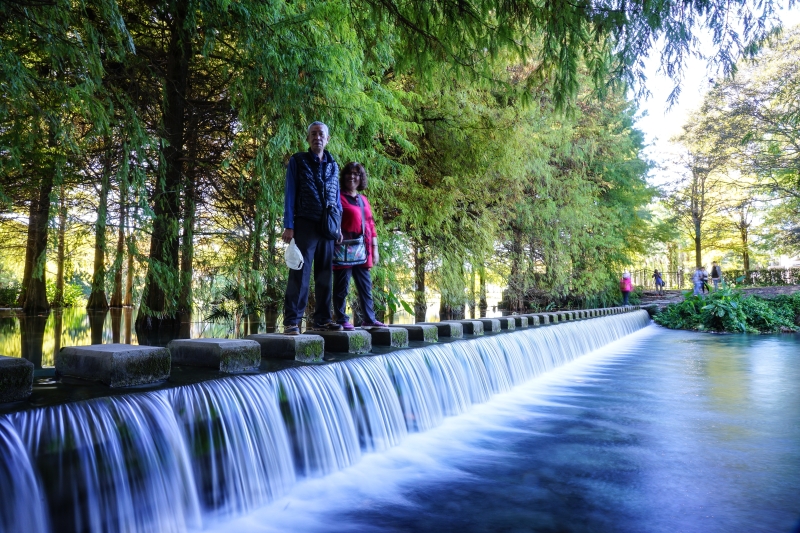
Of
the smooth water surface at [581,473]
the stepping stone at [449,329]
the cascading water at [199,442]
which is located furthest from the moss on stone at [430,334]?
the cascading water at [199,442]

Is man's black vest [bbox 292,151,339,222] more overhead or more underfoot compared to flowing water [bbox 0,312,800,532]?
more overhead

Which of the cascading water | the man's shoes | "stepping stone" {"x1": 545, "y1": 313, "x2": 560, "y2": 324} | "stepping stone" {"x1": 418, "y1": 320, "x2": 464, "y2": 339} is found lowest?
the cascading water

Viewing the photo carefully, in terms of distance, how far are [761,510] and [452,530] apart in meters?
1.70

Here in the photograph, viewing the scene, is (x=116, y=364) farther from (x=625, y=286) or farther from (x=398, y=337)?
(x=625, y=286)

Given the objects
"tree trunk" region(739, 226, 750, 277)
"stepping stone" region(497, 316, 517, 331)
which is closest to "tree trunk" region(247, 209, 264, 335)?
"stepping stone" region(497, 316, 517, 331)

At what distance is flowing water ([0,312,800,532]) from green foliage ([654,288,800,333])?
11.8 meters

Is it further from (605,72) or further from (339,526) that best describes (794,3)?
(339,526)

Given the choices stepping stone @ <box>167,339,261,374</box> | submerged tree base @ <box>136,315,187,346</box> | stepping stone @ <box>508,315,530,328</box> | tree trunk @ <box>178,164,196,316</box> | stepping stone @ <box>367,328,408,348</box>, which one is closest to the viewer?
stepping stone @ <box>167,339,261,374</box>

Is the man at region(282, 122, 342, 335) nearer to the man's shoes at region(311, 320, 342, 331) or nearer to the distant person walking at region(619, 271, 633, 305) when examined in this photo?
the man's shoes at region(311, 320, 342, 331)

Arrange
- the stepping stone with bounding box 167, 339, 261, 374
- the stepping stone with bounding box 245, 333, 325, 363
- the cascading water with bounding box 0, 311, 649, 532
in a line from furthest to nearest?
1. the stepping stone with bounding box 245, 333, 325, 363
2. the stepping stone with bounding box 167, 339, 261, 374
3. the cascading water with bounding box 0, 311, 649, 532

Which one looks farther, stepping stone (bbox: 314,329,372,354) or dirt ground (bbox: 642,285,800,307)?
dirt ground (bbox: 642,285,800,307)

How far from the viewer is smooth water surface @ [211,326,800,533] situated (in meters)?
2.74

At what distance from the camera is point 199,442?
8.89 ft

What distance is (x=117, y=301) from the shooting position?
22.2 m
